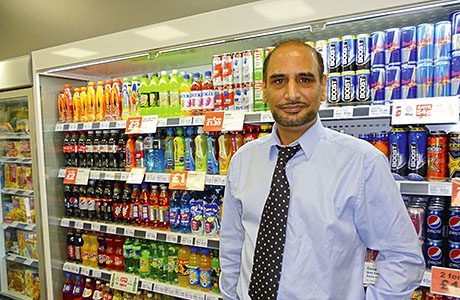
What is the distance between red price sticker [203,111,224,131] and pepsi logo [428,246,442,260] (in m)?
1.29

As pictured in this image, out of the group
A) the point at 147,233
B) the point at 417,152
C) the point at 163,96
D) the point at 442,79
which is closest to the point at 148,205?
the point at 147,233

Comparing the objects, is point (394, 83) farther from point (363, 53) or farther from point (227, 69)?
point (227, 69)

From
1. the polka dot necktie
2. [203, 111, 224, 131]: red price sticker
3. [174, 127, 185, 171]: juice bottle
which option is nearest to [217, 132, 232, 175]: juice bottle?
[203, 111, 224, 131]: red price sticker

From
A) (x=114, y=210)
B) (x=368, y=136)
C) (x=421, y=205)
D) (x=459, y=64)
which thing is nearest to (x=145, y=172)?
(x=114, y=210)

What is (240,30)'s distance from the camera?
1952 millimetres

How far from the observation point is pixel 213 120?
2252mm

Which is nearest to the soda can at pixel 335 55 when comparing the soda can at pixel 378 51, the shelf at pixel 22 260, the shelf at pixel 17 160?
the soda can at pixel 378 51

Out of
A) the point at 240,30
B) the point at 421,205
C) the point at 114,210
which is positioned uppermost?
the point at 240,30

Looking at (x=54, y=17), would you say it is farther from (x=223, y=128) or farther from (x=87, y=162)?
(x=223, y=128)

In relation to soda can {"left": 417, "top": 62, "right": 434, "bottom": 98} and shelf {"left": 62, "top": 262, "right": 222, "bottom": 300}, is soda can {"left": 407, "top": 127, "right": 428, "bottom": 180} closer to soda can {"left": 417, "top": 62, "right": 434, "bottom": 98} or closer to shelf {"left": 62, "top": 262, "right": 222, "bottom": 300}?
soda can {"left": 417, "top": 62, "right": 434, "bottom": 98}

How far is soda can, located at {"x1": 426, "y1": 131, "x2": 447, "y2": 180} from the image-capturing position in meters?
1.79

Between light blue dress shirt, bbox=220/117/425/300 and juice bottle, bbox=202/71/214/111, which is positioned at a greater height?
juice bottle, bbox=202/71/214/111

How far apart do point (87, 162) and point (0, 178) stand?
1.50 meters

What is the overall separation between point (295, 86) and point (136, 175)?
1.58 metres
